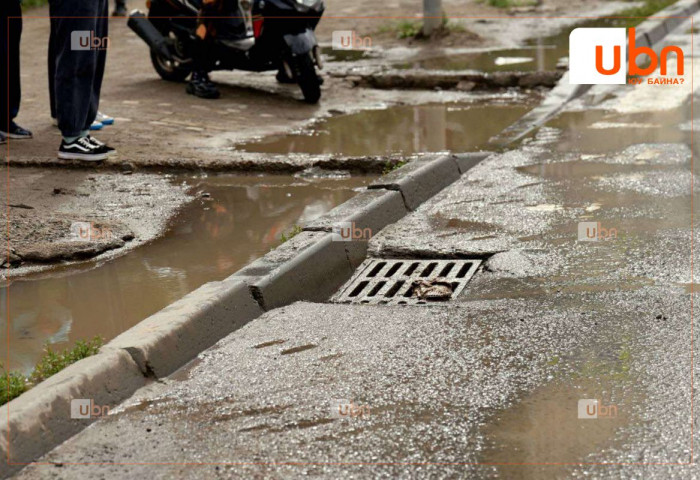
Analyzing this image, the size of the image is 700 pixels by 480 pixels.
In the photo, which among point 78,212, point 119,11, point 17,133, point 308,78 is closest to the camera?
point 78,212

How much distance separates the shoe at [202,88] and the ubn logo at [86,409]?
623 centimetres

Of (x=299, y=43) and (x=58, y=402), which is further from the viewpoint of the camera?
(x=299, y=43)

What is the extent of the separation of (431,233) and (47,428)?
106 inches

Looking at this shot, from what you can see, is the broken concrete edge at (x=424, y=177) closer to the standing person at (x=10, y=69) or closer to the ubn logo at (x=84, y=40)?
the ubn logo at (x=84, y=40)

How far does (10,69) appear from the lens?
24.2 feet

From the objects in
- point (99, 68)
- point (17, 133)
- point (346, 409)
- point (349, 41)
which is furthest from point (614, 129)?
point (349, 41)

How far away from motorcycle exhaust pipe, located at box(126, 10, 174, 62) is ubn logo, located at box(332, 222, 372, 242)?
510 cm

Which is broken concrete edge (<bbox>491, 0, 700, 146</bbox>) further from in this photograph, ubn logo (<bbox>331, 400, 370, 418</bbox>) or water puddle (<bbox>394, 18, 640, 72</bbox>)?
ubn logo (<bbox>331, 400, 370, 418</bbox>)

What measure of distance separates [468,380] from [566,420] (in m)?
0.42

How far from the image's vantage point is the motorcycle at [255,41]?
29.8ft

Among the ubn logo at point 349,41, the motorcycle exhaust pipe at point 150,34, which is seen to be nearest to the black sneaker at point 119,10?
the ubn logo at point 349,41

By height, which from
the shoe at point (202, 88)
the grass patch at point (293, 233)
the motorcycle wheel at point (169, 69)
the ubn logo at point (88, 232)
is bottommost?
the ubn logo at point (88, 232)

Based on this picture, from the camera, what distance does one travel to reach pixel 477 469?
9.96 ft

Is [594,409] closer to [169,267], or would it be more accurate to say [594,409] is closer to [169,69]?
[169,267]
